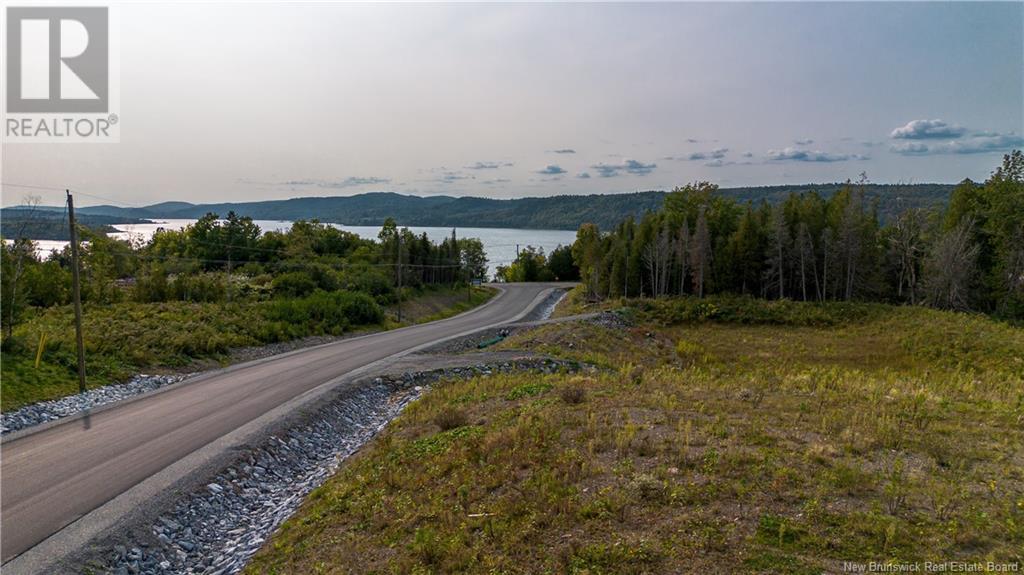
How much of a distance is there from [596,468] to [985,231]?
67543mm

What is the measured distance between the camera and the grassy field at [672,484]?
7332 millimetres

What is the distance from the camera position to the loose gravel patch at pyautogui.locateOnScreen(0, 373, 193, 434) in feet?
51.0

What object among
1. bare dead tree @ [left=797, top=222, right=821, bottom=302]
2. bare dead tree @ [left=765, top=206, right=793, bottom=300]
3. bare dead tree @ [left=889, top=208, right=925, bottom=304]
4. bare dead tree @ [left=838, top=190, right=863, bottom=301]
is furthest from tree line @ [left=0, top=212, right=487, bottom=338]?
bare dead tree @ [left=889, top=208, right=925, bottom=304]

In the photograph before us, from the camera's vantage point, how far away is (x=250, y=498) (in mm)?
12469

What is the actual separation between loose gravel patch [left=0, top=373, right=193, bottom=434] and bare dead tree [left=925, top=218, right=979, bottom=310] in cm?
6392

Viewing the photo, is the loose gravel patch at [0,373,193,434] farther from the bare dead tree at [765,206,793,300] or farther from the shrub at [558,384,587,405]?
the bare dead tree at [765,206,793,300]

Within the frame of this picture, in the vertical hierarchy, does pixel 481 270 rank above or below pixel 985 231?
below

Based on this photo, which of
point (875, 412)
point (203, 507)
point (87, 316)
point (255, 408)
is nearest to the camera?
point (203, 507)

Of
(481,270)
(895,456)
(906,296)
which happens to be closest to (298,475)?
(895,456)

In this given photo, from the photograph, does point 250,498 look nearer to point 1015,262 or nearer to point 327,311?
point 327,311

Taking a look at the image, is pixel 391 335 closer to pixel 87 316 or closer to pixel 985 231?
pixel 87 316

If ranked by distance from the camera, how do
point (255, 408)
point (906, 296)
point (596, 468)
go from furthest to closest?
point (906, 296) → point (255, 408) → point (596, 468)

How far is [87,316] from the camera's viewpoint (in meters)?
29.1

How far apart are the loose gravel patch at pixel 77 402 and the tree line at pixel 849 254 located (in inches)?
1898
